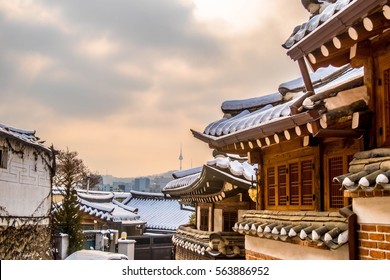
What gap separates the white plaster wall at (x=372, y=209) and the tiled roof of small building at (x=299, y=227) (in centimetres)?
15

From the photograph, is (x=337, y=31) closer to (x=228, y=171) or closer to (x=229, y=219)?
(x=228, y=171)

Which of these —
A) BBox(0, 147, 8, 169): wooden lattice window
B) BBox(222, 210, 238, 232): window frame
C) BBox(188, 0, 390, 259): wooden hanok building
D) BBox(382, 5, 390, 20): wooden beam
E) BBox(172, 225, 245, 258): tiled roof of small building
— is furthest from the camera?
BBox(222, 210, 238, 232): window frame

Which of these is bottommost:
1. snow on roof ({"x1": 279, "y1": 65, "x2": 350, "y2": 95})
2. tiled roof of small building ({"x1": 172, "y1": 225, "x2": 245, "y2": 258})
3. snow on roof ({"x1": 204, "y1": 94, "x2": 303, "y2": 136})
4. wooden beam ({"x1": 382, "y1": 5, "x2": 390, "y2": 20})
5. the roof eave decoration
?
tiled roof of small building ({"x1": 172, "y1": 225, "x2": 245, "y2": 258})

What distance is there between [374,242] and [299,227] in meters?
0.56

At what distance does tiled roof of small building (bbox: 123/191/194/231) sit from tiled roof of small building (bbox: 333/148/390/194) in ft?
19.4

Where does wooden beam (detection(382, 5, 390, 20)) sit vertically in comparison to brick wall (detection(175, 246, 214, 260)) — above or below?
above

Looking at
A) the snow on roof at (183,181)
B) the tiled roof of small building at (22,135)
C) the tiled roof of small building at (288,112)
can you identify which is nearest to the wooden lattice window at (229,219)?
the snow on roof at (183,181)

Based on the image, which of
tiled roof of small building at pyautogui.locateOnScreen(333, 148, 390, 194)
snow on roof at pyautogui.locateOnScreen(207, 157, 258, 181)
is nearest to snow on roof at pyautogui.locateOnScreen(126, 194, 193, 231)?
snow on roof at pyautogui.locateOnScreen(207, 157, 258, 181)

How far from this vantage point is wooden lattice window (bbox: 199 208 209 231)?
4.83 meters

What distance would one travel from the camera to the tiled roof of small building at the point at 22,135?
109 inches

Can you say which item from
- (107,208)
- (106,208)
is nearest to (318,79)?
(106,208)

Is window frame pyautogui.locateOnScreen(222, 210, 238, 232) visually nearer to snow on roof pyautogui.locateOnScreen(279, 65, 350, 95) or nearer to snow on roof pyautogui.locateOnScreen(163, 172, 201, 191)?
snow on roof pyautogui.locateOnScreen(163, 172, 201, 191)
